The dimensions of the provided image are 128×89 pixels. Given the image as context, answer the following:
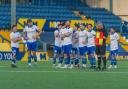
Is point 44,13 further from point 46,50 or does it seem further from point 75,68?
point 75,68

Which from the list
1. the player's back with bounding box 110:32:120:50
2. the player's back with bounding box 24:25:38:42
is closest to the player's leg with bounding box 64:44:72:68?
the player's back with bounding box 24:25:38:42

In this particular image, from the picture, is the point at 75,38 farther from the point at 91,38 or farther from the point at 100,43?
the point at 100,43

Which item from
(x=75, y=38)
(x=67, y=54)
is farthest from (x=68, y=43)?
(x=75, y=38)

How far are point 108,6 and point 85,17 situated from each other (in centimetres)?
537

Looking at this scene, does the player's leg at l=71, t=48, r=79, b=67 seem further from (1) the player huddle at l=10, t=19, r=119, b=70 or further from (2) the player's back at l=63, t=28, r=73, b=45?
(2) the player's back at l=63, t=28, r=73, b=45

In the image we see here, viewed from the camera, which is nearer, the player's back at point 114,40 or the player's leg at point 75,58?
the player's leg at point 75,58

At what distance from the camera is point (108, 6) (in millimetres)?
46594

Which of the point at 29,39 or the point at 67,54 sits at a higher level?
the point at 29,39

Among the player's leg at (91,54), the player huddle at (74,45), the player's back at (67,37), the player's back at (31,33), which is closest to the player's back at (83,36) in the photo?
the player huddle at (74,45)

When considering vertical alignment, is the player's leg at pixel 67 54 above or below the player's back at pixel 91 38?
below

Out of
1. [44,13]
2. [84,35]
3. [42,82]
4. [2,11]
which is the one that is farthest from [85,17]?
[42,82]

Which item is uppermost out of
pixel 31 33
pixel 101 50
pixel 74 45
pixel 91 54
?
pixel 31 33

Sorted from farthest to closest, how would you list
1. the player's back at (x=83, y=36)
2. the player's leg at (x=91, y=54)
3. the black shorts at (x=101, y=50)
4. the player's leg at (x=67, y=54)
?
1. the player's back at (x=83, y=36)
2. the player's leg at (x=91, y=54)
3. the player's leg at (x=67, y=54)
4. the black shorts at (x=101, y=50)

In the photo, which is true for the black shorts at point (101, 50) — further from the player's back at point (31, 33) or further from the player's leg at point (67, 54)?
the player's back at point (31, 33)
